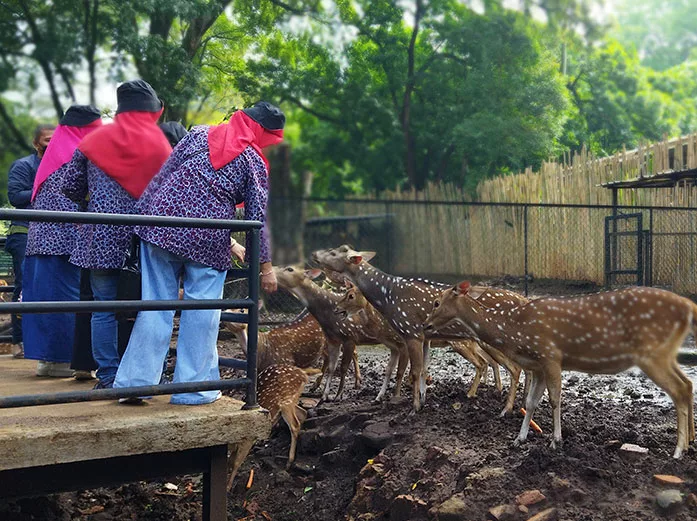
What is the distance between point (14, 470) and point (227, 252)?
169 cm

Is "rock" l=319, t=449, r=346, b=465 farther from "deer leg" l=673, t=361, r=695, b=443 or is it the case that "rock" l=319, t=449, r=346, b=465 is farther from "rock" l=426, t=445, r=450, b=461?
"deer leg" l=673, t=361, r=695, b=443

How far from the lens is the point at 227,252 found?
5.14 metres

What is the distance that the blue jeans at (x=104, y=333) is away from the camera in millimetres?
5328

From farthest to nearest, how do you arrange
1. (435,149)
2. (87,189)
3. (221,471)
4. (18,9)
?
(435,149) → (18,9) → (87,189) → (221,471)

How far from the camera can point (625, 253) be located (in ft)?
49.1

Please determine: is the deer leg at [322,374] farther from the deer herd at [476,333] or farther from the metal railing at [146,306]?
the metal railing at [146,306]

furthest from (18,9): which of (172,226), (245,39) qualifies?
(172,226)

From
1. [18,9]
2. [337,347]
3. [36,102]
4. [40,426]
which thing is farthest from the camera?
[36,102]

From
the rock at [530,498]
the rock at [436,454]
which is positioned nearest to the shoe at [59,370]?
the rock at [436,454]

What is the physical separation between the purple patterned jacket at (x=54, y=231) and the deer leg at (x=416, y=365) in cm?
303

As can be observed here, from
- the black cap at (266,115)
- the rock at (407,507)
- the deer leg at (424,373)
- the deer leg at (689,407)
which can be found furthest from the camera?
the deer leg at (424,373)

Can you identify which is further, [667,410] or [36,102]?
[36,102]

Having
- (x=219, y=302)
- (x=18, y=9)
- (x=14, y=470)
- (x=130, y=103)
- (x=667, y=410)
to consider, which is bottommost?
(x=667, y=410)

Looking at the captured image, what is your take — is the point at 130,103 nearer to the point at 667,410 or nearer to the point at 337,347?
the point at 337,347
